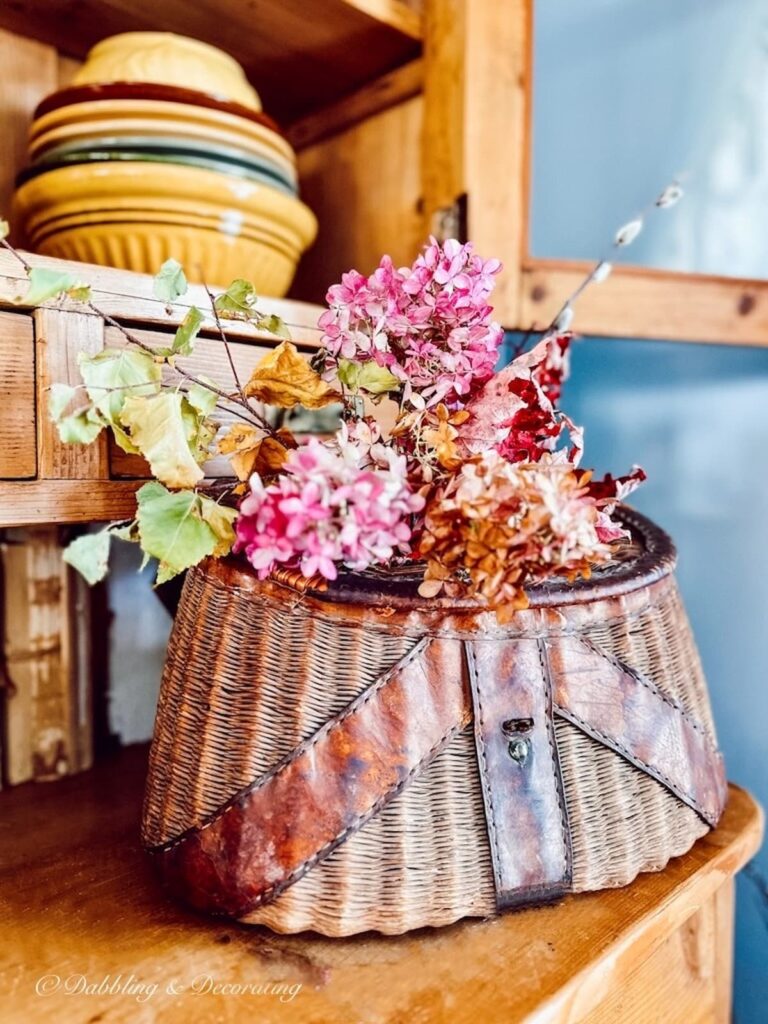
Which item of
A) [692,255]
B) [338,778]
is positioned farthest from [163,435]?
[692,255]

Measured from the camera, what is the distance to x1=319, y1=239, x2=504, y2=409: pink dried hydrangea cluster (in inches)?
21.0

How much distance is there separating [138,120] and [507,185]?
38cm

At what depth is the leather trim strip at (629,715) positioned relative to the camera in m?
0.52

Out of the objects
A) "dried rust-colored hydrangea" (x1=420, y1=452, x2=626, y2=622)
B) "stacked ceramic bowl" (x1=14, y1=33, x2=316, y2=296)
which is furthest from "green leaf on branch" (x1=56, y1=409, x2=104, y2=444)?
"stacked ceramic bowl" (x1=14, y1=33, x2=316, y2=296)

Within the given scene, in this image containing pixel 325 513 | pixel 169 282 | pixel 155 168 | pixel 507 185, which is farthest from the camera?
pixel 507 185

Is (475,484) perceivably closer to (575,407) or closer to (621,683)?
(621,683)

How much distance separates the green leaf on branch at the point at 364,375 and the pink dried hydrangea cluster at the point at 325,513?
11 centimetres

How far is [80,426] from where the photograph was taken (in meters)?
0.48

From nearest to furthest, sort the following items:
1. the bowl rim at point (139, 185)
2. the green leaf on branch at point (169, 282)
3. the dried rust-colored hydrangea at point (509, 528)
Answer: the dried rust-colored hydrangea at point (509, 528)
the green leaf on branch at point (169, 282)
the bowl rim at point (139, 185)

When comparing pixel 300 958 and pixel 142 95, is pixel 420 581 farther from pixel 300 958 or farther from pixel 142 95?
pixel 142 95

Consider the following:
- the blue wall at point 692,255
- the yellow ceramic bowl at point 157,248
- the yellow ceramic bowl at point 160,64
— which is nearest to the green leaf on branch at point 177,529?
the yellow ceramic bowl at point 157,248

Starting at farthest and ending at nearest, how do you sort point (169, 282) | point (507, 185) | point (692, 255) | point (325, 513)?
point (692, 255), point (507, 185), point (169, 282), point (325, 513)

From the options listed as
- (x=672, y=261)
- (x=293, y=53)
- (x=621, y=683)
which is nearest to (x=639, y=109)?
(x=672, y=261)

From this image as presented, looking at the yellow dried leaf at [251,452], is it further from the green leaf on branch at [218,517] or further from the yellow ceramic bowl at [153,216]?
the yellow ceramic bowl at [153,216]
